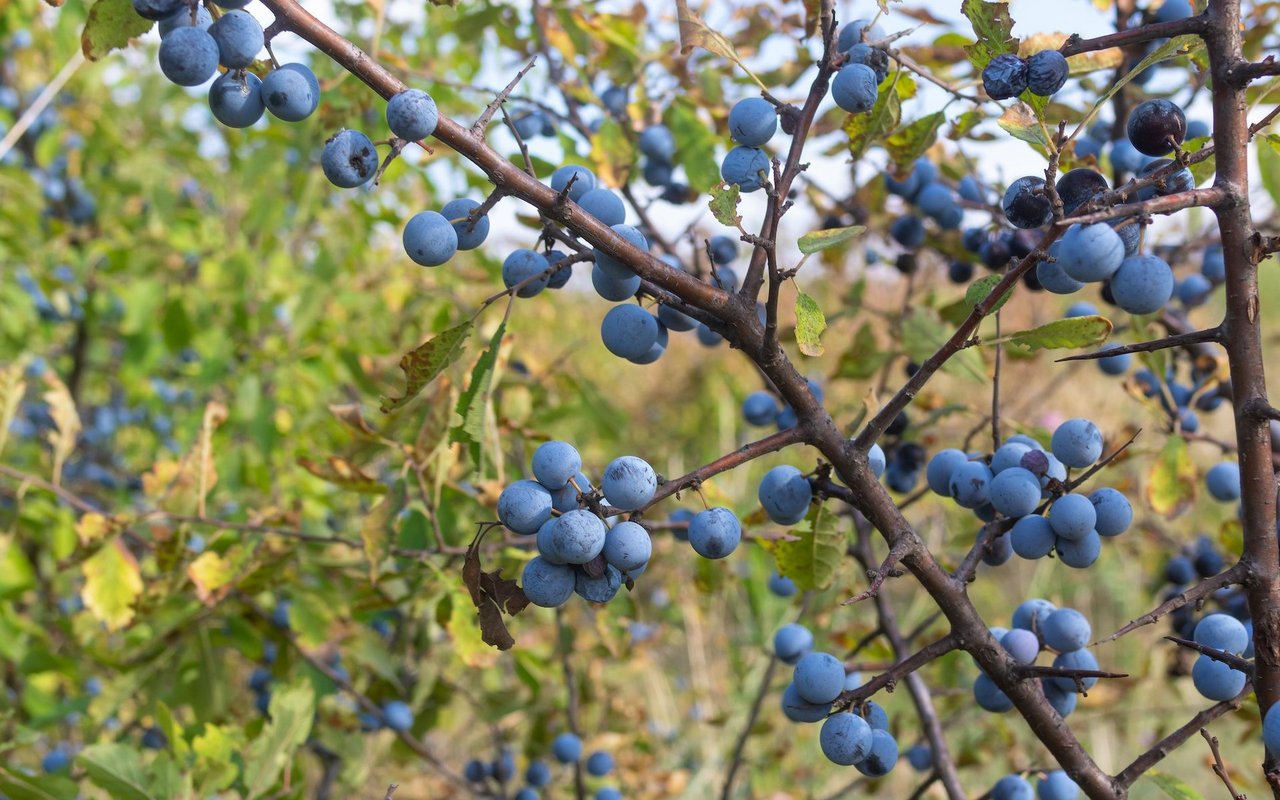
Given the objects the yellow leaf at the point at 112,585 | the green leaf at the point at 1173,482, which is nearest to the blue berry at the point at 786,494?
the green leaf at the point at 1173,482

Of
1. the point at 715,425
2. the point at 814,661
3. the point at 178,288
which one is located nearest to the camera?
the point at 814,661

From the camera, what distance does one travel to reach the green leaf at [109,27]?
43.6 inches

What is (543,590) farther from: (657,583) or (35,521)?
(657,583)

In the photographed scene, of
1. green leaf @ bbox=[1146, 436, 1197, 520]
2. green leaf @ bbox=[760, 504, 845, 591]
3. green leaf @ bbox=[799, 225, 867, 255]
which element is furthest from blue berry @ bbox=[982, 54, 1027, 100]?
green leaf @ bbox=[1146, 436, 1197, 520]

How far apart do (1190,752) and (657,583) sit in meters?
2.89

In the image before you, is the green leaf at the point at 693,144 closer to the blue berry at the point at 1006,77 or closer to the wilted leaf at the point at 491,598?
the blue berry at the point at 1006,77

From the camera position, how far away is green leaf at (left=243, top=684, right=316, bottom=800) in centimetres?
164

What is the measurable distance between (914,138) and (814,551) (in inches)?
26.9

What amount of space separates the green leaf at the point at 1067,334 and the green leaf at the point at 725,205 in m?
0.31

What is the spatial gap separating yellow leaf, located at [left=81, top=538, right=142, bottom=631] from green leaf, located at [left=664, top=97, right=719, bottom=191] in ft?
4.47

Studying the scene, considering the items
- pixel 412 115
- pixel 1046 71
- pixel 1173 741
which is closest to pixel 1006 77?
pixel 1046 71

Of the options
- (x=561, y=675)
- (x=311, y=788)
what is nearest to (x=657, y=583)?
(x=311, y=788)

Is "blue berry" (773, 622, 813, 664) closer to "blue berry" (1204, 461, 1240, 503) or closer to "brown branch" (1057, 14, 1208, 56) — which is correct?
"blue berry" (1204, 461, 1240, 503)

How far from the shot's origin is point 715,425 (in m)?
6.96
